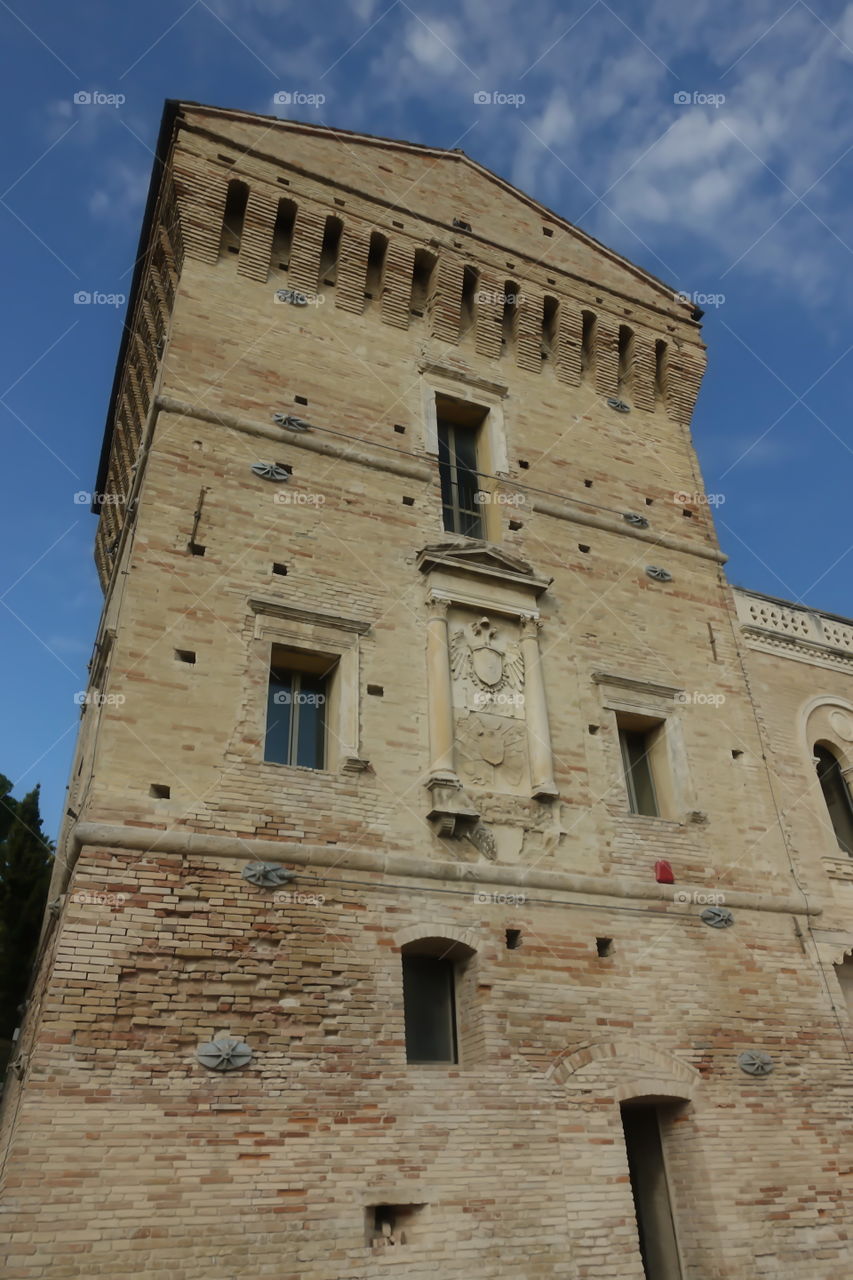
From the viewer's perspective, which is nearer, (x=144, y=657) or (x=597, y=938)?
(x=144, y=657)

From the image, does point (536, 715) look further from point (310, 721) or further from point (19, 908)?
point (19, 908)

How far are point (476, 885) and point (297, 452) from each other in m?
5.41

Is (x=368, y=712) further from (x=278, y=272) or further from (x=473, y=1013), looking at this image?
(x=278, y=272)

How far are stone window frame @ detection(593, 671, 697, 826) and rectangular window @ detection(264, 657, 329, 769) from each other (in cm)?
349

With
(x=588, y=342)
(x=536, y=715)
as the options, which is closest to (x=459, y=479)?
(x=536, y=715)

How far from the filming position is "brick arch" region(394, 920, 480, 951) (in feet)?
28.9

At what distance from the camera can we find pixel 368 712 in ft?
32.3

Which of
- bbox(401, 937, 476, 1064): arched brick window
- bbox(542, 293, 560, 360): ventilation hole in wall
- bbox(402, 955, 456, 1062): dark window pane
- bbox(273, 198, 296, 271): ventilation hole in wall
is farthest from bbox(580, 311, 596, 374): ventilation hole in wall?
bbox(402, 955, 456, 1062): dark window pane

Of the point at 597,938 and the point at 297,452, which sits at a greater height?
the point at 297,452

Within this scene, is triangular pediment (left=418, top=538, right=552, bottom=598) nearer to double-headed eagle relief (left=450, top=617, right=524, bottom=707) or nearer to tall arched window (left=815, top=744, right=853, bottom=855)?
double-headed eagle relief (left=450, top=617, right=524, bottom=707)

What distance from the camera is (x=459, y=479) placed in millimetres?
12602

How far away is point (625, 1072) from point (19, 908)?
881 centimetres

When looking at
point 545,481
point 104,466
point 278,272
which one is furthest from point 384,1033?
point 104,466

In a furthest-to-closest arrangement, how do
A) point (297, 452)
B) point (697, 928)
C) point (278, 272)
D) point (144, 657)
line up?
1. point (278, 272)
2. point (297, 452)
3. point (697, 928)
4. point (144, 657)
